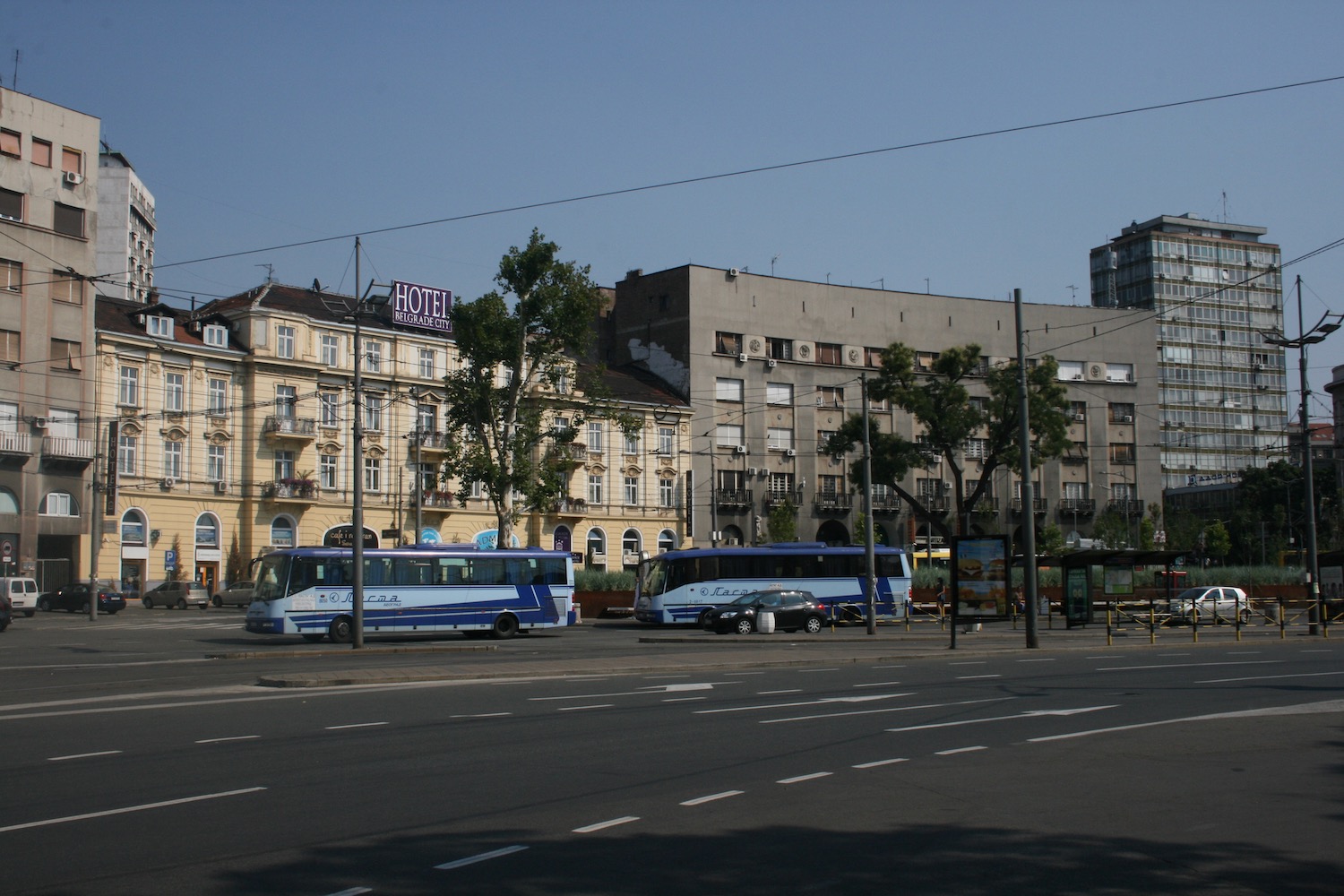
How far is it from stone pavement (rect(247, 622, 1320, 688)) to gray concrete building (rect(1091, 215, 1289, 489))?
97940 millimetres

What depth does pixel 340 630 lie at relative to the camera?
36.2m

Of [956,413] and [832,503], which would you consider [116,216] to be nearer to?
[832,503]

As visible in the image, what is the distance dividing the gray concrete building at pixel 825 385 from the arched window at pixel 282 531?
76.2ft

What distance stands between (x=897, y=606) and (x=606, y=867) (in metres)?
43.2

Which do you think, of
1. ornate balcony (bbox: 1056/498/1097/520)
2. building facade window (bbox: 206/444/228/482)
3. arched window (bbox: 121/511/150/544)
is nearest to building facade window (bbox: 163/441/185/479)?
building facade window (bbox: 206/444/228/482)

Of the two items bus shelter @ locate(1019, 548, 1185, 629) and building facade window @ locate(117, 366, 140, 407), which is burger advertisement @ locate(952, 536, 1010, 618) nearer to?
bus shelter @ locate(1019, 548, 1185, 629)

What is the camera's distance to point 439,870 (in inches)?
303

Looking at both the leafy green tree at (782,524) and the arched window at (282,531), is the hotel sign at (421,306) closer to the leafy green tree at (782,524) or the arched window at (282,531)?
the arched window at (282,531)

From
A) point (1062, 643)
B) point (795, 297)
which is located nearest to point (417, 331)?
point (795, 297)

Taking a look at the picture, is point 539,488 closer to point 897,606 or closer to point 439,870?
point 897,606

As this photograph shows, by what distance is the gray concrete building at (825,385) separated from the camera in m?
77.1

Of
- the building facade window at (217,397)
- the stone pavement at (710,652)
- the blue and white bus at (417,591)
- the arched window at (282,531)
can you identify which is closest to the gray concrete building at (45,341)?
the building facade window at (217,397)

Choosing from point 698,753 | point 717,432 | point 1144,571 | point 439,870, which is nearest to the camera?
point 439,870

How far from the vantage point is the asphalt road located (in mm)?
7676
